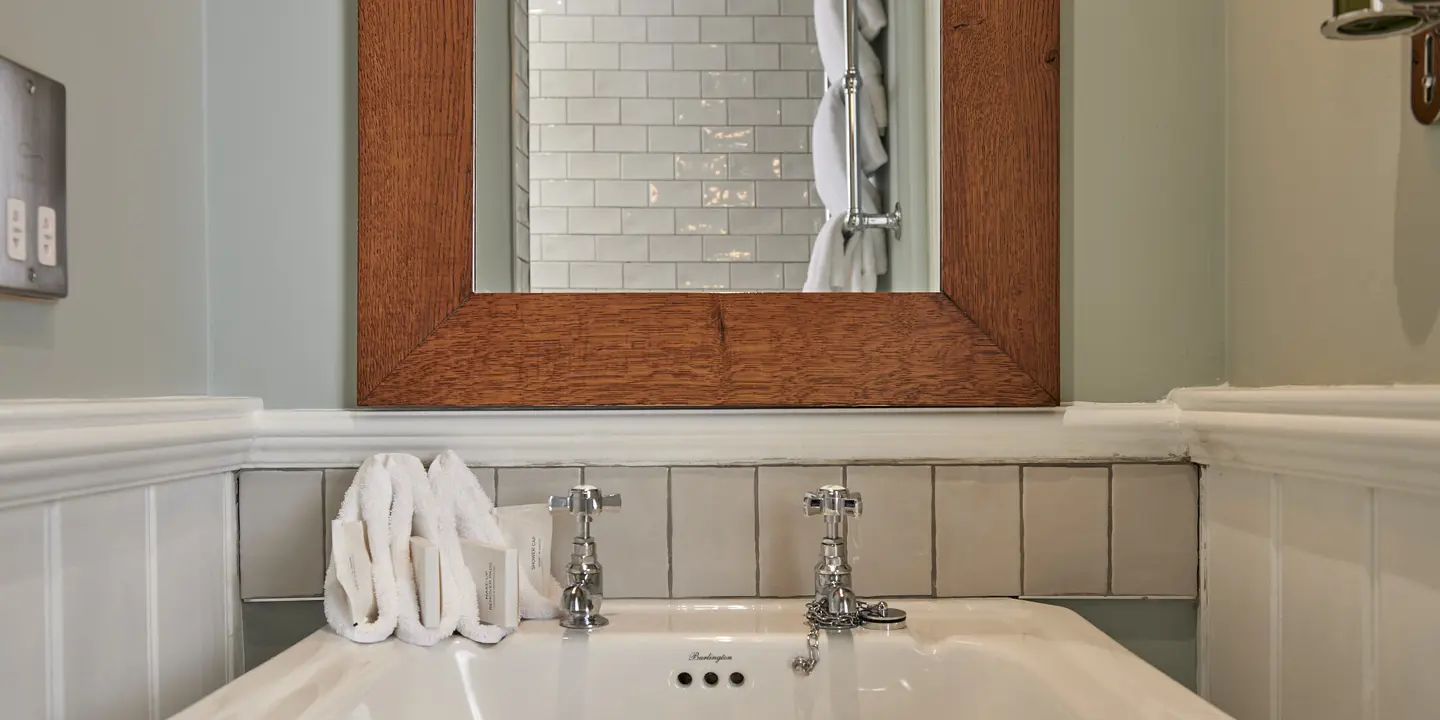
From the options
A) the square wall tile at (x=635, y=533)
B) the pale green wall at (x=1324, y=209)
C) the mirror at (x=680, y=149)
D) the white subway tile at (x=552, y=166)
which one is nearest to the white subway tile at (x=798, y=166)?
the mirror at (x=680, y=149)

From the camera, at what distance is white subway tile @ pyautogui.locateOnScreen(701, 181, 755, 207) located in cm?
96

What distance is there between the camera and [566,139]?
3.18 feet

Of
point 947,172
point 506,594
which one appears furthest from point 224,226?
point 947,172

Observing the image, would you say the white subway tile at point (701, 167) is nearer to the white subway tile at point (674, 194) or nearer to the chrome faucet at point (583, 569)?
the white subway tile at point (674, 194)

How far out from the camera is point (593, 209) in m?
0.97

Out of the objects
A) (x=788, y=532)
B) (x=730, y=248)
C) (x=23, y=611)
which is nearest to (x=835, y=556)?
(x=788, y=532)

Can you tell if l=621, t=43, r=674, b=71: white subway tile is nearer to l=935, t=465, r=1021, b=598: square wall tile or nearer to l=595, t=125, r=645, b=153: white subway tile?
l=595, t=125, r=645, b=153: white subway tile

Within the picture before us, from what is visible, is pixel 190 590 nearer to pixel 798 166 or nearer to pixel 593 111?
pixel 593 111

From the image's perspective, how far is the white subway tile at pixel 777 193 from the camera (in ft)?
3.17

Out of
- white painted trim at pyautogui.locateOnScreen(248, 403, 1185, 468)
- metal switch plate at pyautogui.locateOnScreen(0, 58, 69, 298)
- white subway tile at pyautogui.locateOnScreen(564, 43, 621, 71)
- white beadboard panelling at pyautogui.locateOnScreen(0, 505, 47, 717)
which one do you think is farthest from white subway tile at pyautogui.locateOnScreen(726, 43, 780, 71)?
white beadboard panelling at pyautogui.locateOnScreen(0, 505, 47, 717)

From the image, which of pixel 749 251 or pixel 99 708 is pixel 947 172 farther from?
pixel 99 708

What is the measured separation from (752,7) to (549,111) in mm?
229

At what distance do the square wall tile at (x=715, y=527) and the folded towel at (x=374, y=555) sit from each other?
0.87ft

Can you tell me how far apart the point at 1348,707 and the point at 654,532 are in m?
0.60
